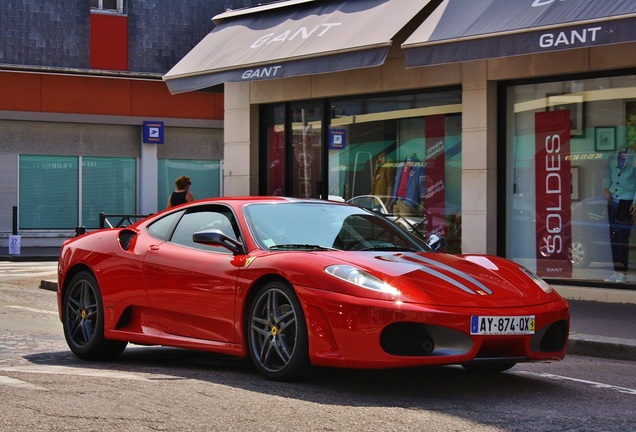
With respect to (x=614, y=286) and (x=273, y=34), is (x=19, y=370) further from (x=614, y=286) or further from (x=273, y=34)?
(x=273, y=34)

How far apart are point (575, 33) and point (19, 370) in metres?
6.97

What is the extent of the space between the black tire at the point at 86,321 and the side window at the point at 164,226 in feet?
2.03

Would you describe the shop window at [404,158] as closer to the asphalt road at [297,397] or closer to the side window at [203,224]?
the asphalt road at [297,397]

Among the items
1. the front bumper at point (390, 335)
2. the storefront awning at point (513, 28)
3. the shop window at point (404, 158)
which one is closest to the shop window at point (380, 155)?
the shop window at point (404, 158)

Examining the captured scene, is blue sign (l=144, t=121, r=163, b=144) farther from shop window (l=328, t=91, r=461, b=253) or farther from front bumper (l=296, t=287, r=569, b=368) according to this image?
front bumper (l=296, t=287, r=569, b=368)

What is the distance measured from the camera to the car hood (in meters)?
6.65

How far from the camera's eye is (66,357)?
28.7 feet

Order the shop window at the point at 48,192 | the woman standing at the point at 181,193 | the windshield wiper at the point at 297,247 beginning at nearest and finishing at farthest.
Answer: the windshield wiper at the point at 297,247
the woman standing at the point at 181,193
the shop window at the point at 48,192

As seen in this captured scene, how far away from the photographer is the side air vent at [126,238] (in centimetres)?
849

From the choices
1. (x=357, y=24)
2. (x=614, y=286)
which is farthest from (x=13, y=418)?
(x=357, y=24)

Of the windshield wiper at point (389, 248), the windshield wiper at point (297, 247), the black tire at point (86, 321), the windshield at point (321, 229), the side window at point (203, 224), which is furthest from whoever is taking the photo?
the black tire at point (86, 321)

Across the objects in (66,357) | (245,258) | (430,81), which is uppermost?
(430,81)

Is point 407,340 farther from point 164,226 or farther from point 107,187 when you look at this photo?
point 107,187

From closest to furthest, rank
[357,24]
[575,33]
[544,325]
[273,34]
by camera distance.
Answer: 1. [544,325]
2. [575,33]
3. [357,24]
4. [273,34]
